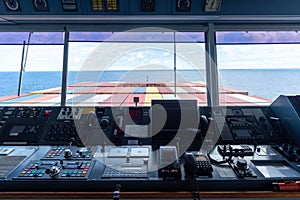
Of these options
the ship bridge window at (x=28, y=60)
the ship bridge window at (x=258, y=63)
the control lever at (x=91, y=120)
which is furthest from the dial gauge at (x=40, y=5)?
the ship bridge window at (x=258, y=63)

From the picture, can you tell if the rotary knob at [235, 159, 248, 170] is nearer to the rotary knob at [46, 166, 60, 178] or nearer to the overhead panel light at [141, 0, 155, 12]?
the rotary knob at [46, 166, 60, 178]

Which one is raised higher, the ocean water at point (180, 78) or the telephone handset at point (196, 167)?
the ocean water at point (180, 78)

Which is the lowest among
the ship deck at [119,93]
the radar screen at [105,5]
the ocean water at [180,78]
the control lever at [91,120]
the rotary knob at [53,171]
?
the rotary knob at [53,171]

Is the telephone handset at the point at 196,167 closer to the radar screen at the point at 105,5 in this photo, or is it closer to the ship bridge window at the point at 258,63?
the ship bridge window at the point at 258,63

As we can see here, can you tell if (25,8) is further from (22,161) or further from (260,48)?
(260,48)

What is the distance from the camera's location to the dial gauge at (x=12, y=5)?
1660 millimetres

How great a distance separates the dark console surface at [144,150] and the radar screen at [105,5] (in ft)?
2.74

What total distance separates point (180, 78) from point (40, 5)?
4.66ft

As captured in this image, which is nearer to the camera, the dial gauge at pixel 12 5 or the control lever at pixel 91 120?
the control lever at pixel 91 120

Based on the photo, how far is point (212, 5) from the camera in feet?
5.49

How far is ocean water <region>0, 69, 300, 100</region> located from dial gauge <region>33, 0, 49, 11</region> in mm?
572

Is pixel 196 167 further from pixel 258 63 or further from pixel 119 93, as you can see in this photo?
pixel 258 63

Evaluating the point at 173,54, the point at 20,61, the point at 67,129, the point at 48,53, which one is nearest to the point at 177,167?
the point at 67,129

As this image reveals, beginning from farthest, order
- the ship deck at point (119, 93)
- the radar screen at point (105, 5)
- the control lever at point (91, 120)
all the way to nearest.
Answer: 1. the ship deck at point (119, 93)
2. the radar screen at point (105, 5)
3. the control lever at point (91, 120)
